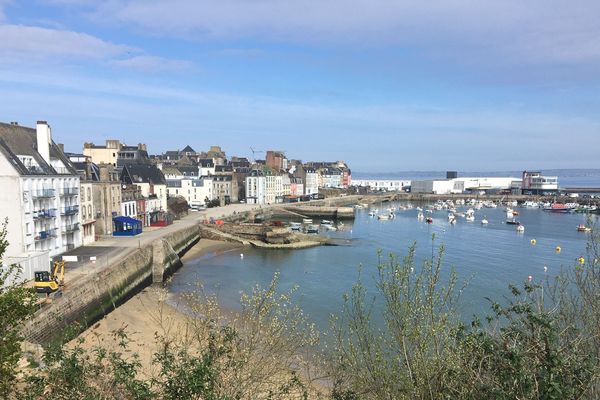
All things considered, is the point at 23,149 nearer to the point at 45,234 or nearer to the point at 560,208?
the point at 45,234

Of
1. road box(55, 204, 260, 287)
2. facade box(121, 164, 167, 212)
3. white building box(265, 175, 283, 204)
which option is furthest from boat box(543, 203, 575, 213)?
road box(55, 204, 260, 287)

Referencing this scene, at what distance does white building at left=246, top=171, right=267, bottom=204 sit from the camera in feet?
351

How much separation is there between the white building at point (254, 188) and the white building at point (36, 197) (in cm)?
6779

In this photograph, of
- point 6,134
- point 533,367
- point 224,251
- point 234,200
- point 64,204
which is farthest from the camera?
point 234,200

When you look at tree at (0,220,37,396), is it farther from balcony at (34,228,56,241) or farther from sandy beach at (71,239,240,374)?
balcony at (34,228,56,241)

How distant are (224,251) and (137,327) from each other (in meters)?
28.4

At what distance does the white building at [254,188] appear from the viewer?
107m

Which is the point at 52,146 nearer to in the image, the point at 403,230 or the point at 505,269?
the point at 505,269

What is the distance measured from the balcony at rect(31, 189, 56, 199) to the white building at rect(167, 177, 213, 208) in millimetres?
53716

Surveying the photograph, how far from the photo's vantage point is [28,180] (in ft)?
107

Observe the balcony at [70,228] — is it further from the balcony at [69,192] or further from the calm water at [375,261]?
the calm water at [375,261]

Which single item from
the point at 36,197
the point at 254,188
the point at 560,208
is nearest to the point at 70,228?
the point at 36,197

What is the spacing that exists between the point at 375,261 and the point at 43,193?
107 ft

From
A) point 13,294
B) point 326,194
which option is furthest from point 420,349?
point 326,194
